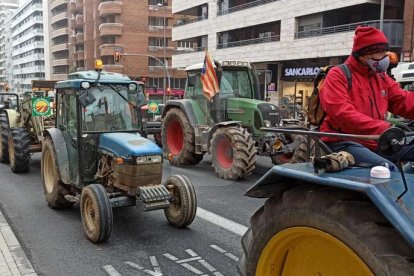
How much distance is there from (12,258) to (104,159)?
1905 millimetres

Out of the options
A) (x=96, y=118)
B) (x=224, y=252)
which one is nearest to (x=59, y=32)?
(x=96, y=118)

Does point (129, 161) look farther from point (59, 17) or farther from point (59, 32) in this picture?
point (59, 17)

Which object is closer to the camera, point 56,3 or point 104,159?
point 104,159

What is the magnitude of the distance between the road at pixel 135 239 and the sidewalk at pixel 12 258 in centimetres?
13

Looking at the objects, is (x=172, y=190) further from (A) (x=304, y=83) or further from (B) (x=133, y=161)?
(A) (x=304, y=83)

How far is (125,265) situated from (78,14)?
75.7 m

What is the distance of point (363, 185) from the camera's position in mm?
2152

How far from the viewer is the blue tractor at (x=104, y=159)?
5.67m

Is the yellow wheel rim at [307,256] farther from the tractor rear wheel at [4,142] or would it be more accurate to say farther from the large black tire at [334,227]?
the tractor rear wheel at [4,142]

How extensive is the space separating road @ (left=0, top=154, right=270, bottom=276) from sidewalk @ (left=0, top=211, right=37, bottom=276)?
13 centimetres

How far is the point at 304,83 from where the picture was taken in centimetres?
3128

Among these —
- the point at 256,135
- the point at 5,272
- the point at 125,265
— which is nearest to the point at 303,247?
the point at 125,265

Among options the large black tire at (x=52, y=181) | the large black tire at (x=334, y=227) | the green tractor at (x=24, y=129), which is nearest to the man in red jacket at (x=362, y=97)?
the large black tire at (x=334, y=227)

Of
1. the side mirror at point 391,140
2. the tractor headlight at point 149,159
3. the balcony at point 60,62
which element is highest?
the balcony at point 60,62
